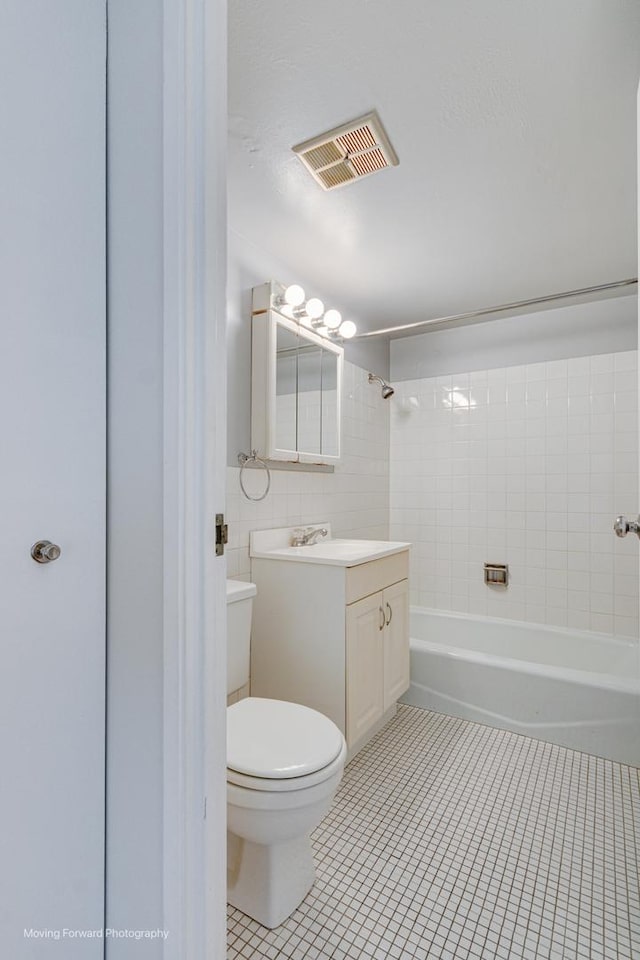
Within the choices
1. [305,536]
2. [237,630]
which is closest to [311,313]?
[305,536]

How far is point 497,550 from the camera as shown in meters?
2.93

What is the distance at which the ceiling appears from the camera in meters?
1.13

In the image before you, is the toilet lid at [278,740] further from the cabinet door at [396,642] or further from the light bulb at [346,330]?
the light bulb at [346,330]

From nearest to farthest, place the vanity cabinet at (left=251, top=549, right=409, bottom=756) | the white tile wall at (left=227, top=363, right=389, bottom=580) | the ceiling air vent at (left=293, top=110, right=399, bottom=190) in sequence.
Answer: the ceiling air vent at (left=293, top=110, right=399, bottom=190), the vanity cabinet at (left=251, top=549, right=409, bottom=756), the white tile wall at (left=227, top=363, right=389, bottom=580)

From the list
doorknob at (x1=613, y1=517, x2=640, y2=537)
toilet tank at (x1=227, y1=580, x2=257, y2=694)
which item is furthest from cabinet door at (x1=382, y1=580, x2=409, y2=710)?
doorknob at (x1=613, y1=517, x2=640, y2=537)

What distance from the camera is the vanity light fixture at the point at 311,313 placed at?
2127 mm

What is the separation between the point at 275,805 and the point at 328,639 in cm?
74

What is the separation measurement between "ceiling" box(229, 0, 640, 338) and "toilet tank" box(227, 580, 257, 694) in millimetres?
1480

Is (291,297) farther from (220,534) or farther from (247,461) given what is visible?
(220,534)
